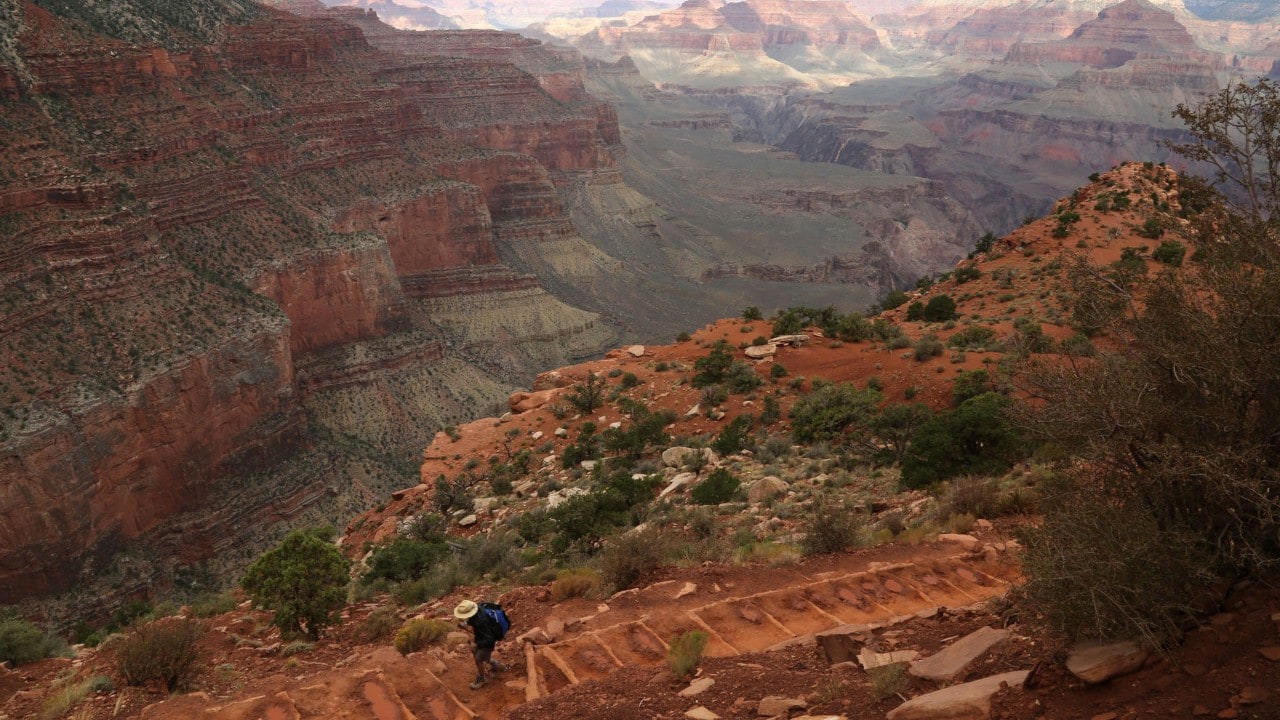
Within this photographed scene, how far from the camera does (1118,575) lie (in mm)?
7527

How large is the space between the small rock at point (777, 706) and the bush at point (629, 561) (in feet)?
16.7

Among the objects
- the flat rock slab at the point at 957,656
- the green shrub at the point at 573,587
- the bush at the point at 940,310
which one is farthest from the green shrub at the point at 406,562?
the bush at the point at 940,310

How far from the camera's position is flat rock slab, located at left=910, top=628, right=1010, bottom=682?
28.5ft

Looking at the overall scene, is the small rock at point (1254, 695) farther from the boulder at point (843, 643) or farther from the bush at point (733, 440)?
the bush at point (733, 440)

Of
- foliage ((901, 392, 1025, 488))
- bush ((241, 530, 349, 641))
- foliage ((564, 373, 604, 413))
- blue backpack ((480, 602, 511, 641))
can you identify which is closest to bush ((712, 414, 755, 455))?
foliage ((901, 392, 1025, 488))

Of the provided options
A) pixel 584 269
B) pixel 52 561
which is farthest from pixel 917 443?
pixel 584 269

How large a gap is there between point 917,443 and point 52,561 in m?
30.0

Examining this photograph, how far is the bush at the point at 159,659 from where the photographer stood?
41.3ft

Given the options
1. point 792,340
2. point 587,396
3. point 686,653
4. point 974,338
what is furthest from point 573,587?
point 792,340

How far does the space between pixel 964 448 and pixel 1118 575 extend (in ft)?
38.4

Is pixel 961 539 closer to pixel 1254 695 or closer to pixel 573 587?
pixel 573 587

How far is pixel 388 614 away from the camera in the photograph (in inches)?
626

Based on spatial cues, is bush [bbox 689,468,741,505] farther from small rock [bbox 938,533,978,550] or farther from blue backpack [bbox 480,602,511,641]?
blue backpack [bbox 480,602,511,641]

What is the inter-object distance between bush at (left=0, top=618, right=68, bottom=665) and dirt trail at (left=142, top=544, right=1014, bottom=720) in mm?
5564
